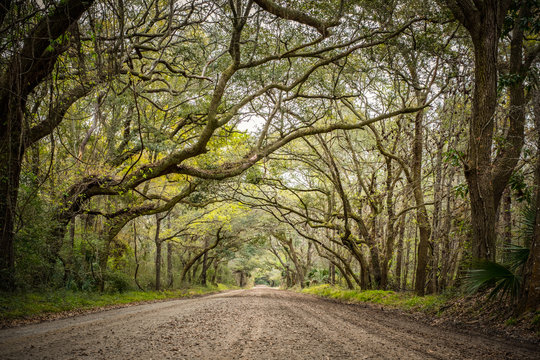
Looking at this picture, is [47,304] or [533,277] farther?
[47,304]

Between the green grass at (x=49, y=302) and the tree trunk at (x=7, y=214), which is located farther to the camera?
the green grass at (x=49, y=302)

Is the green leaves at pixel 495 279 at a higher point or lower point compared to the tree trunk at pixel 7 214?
lower

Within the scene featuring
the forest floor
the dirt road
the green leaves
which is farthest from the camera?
the forest floor

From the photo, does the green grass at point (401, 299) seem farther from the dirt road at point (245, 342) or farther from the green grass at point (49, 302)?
the green grass at point (49, 302)

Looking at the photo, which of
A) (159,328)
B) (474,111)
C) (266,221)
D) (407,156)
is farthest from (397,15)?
(266,221)

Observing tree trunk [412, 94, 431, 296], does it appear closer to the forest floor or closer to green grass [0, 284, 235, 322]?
the forest floor

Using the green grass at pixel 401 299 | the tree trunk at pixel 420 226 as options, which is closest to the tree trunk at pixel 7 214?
the green grass at pixel 401 299

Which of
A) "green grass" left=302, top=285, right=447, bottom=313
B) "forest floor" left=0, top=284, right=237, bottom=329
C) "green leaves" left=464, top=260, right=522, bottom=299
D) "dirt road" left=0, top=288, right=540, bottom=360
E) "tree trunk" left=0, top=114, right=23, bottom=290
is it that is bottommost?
"green grass" left=302, top=285, right=447, bottom=313

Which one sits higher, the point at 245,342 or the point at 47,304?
the point at 245,342

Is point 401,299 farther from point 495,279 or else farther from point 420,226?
point 495,279

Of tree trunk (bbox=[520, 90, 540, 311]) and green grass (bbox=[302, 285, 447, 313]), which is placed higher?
tree trunk (bbox=[520, 90, 540, 311])

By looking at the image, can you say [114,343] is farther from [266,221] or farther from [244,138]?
[266,221]

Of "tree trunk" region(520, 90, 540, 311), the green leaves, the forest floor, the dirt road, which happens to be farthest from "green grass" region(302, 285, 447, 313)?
the forest floor

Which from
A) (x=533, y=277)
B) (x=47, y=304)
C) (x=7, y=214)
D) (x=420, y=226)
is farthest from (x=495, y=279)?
(x=47, y=304)
